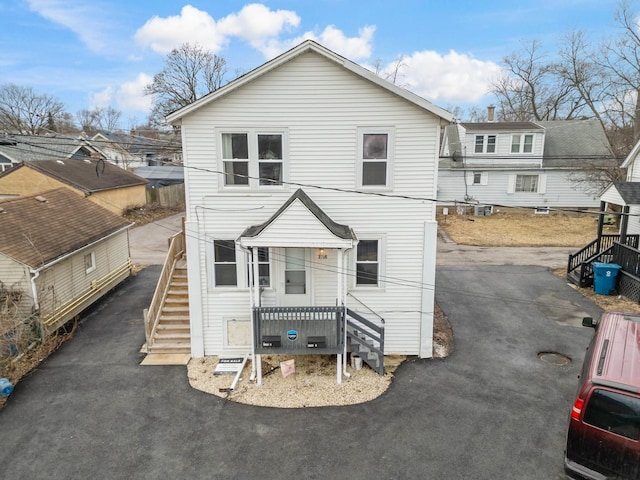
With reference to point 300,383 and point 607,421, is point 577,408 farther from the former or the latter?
point 300,383

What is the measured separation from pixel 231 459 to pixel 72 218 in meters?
12.4

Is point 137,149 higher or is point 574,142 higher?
point 574,142

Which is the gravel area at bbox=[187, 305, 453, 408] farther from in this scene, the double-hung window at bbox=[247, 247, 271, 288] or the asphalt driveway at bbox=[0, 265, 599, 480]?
the double-hung window at bbox=[247, 247, 271, 288]

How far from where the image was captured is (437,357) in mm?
10914

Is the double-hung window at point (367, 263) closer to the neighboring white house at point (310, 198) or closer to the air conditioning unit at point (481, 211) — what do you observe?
the neighboring white house at point (310, 198)

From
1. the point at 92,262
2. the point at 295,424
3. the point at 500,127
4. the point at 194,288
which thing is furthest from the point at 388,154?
the point at 500,127

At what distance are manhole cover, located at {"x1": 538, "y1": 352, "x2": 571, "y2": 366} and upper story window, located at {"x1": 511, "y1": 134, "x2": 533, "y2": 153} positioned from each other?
24.0 meters

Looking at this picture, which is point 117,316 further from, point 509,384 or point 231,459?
point 509,384

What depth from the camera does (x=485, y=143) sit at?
104 feet

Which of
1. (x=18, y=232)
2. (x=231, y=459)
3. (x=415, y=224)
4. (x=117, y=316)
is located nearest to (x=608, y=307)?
(x=415, y=224)

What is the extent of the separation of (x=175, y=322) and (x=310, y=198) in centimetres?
539

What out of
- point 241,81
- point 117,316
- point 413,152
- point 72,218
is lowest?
point 117,316

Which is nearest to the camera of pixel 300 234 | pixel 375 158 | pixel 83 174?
pixel 300 234

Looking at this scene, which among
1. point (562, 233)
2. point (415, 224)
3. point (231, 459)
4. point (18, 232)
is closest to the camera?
point (231, 459)
